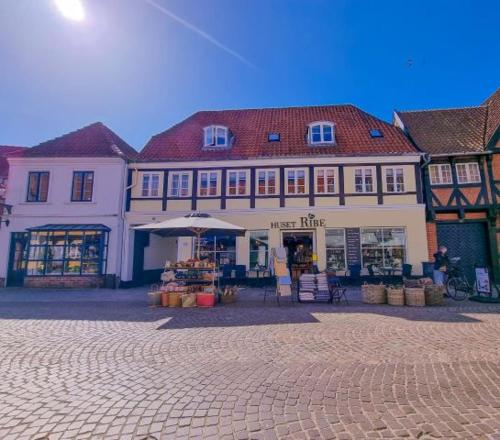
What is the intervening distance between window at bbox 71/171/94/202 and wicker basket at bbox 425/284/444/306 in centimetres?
1553

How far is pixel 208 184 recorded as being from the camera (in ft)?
50.5

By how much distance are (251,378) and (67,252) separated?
1400 cm

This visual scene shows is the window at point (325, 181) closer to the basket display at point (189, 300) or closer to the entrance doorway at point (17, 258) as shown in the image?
the basket display at point (189, 300)

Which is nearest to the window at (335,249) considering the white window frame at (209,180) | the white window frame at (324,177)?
the white window frame at (324,177)

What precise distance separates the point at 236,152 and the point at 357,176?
6615 millimetres

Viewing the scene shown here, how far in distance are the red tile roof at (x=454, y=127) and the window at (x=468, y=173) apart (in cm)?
72

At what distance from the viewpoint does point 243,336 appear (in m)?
5.69

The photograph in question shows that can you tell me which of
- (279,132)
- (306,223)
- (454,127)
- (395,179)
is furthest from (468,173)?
(279,132)

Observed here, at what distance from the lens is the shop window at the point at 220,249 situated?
14.9 metres

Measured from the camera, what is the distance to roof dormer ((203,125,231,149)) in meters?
16.3

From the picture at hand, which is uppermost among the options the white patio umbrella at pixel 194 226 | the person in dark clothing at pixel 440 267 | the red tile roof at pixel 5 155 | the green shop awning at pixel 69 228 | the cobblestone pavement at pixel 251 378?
the red tile roof at pixel 5 155

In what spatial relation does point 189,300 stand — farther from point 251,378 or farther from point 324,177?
point 324,177

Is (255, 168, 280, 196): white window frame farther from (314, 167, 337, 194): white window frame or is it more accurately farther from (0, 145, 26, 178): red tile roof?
(0, 145, 26, 178): red tile roof

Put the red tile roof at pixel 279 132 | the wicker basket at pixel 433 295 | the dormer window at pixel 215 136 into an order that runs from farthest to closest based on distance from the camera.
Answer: the dormer window at pixel 215 136 < the red tile roof at pixel 279 132 < the wicker basket at pixel 433 295
